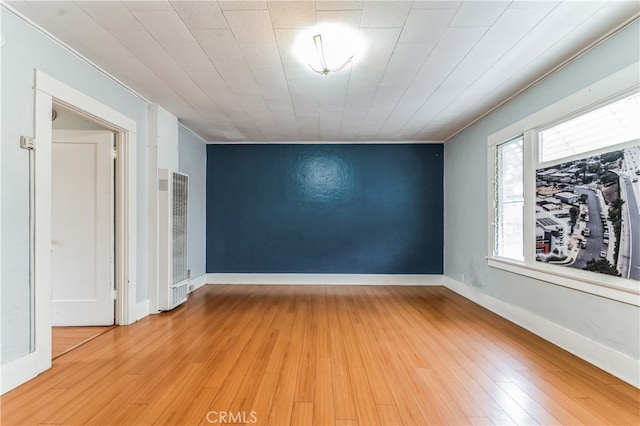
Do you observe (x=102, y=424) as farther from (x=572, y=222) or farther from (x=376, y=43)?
(x=572, y=222)

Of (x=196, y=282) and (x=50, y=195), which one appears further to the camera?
(x=196, y=282)

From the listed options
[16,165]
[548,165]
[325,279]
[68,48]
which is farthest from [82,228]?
[548,165]

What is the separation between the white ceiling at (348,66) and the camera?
6.88ft

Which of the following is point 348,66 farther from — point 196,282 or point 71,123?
point 196,282

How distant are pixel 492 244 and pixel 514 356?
168 centimetres

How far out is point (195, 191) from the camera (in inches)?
215

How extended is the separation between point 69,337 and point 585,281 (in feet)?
15.6

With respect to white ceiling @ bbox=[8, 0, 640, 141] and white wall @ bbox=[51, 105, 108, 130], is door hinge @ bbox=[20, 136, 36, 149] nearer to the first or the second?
white ceiling @ bbox=[8, 0, 640, 141]

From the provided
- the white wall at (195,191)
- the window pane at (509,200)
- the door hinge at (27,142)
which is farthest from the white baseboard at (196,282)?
the window pane at (509,200)

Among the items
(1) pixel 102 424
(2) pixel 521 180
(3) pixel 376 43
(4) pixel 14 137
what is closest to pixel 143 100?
(4) pixel 14 137

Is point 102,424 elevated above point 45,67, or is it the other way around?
point 45,67

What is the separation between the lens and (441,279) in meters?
5.79

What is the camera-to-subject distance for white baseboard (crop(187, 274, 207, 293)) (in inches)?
204

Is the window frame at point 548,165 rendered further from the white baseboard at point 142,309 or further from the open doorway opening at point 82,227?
the open doorway opening at point 82,227
